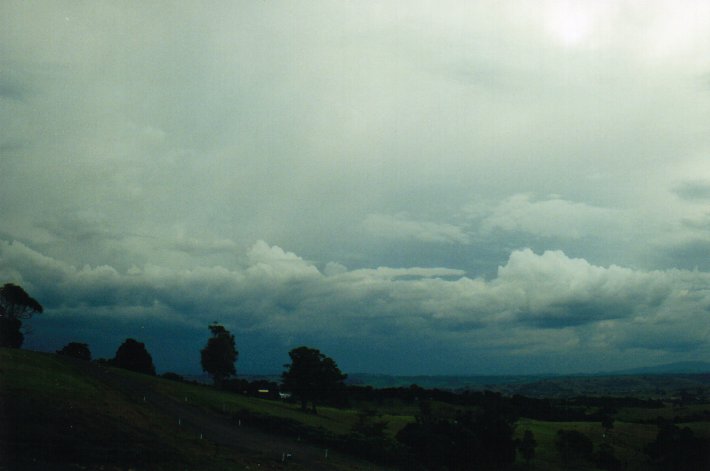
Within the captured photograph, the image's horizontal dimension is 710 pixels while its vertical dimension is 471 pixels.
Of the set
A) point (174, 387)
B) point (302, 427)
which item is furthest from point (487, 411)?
point (174, 387)

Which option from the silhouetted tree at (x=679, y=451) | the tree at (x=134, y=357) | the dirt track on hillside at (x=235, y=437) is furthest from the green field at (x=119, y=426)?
the tree at (x=134, y=357)

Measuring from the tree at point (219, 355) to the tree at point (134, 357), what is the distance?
41.5 ft

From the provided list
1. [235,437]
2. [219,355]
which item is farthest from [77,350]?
[235,437]

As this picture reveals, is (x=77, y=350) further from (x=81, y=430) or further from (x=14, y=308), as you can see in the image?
(x=81, y=430)

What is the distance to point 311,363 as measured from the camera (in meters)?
113

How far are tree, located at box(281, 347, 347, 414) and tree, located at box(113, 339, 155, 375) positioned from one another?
135ft

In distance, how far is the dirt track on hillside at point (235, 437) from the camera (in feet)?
201

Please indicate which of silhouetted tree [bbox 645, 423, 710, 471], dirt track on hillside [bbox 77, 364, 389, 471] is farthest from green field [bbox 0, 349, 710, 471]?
silhouetted tree [bbox 645, 423, 710, 471]

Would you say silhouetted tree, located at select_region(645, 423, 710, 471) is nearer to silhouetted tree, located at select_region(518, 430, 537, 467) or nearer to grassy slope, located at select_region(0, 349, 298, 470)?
silhouetted tree, located at select_region(518, 430, 537, 467)

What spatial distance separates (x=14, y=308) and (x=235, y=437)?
83265mm

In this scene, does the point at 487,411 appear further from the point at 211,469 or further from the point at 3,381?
the point at 3,381

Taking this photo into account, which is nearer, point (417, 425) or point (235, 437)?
point (235, 437)

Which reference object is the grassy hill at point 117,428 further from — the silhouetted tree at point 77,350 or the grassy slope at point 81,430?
the silhouetted tree at point 77,350

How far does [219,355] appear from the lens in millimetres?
140250
